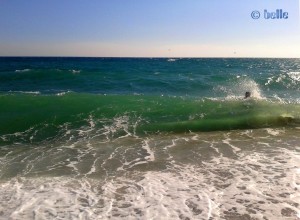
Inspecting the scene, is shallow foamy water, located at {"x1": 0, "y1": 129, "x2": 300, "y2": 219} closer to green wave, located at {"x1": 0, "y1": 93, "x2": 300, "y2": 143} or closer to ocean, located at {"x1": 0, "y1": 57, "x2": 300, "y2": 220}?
ocean, located at {"x1": 0, "y1": 57, "x2": 300, "y2": 220}

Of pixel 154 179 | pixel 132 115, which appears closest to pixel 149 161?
pixel 154 179

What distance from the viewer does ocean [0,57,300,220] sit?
496cm

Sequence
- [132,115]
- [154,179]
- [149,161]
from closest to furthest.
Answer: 1. [154,179]
2. [149,161]
3. [132,115]

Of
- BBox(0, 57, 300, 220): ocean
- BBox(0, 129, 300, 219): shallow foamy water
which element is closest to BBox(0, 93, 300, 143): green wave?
BBox(0, 57, 300, 220): ocean

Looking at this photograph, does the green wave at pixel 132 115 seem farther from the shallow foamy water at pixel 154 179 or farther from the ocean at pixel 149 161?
the shallow foamy water at pixel 154 179

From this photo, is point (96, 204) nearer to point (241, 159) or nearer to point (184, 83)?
point (241, 159)

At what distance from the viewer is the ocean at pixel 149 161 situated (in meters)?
4.96

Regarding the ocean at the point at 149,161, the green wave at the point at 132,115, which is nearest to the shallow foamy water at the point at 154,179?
the ocean at the point at 149,161

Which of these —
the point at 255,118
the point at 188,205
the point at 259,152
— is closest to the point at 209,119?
the point at 255,118

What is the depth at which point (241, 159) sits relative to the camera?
7.41 metres

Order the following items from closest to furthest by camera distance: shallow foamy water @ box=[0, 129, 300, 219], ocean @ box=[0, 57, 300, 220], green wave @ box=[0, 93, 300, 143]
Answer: shallow foamy water @ box=[0, 129, 300, 219] < ocean @ box=[0, 57, 300, 220] < green wave @ box=[0, 93, 300, 143]

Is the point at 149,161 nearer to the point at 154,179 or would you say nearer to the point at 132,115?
the point at 154,179

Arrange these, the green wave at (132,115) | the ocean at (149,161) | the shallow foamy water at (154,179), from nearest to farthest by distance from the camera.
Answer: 1. the shallow foamy water at (154,179)
2. the ocean at (149,161)
3. the green wave at (132,115)

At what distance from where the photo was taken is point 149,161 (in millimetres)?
7410
